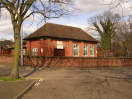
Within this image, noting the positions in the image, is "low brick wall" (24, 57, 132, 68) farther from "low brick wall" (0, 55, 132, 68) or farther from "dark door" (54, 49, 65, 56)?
"dark door" (54, 49, 65, 56)

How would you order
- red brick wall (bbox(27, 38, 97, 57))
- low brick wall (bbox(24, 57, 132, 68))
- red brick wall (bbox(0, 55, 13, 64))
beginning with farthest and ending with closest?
1. red brick wall (bbox(27, 38, 97, 57))
2. red brick wall (bbox(0, 55, 13, 64))
3. low brick wall (bbox(24, 57, 132, 68))

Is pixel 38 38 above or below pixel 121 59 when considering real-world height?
above

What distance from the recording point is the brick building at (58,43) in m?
26.4

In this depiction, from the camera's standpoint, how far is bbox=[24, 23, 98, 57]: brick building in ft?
86.5

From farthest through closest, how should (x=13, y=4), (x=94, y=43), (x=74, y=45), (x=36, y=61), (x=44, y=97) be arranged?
(x=94, y=43) < (x=74, y=45) < (x=36, y=61) < (x=13, y=4) < (x=44, y=97)

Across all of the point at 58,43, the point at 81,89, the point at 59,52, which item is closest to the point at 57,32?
the point at 58,43

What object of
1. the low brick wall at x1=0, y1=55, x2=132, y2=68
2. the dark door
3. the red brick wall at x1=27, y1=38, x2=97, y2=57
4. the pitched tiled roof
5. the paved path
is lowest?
the paved path

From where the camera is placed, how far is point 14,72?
1011cm

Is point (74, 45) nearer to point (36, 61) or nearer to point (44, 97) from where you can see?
point (36, 61)

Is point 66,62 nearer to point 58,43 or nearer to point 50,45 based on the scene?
point 50,45

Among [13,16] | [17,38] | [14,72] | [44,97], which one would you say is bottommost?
[44,97]

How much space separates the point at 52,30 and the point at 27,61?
Result: 967cm

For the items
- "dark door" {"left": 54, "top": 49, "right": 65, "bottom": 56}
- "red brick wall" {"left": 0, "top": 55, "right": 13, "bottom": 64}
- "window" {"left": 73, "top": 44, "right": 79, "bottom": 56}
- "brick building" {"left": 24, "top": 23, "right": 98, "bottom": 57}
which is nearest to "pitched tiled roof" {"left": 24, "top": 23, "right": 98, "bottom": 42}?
"brick building" {"left": 24, "top": 23, "right": 98, "bottom": 57}

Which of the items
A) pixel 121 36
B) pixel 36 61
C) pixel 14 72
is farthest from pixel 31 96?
pixel 121 36
